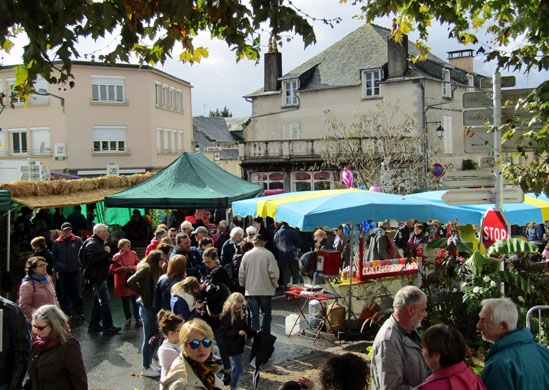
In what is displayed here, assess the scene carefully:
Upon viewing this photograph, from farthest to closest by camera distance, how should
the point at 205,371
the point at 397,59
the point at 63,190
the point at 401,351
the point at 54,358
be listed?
the point at 397,59 < the point at 63,190 < the point at 54,358 < the point at 205,371 < the point at 401,351

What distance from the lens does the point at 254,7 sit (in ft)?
17.2

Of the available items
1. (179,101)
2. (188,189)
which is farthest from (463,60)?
(188,189)

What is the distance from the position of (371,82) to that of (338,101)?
2.60 m

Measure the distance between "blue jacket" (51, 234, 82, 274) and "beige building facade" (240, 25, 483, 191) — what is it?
2466cm

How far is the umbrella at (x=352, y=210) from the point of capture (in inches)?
355

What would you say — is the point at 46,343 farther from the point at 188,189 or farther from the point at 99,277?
the point at 188,189

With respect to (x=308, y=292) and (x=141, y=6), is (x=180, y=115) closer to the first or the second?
(x=308, y=292)

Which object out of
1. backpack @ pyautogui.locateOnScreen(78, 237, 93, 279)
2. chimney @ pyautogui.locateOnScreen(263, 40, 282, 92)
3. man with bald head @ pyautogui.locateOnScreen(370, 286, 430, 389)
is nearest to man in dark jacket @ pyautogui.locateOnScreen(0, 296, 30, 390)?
man with bald head @ pyautogui.locateOnScreen(370, 286, 430, 389)

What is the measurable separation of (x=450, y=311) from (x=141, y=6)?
209 inches

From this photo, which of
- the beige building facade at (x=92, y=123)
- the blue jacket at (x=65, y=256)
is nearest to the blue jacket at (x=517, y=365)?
the blue jacket at (x=65, y=256)

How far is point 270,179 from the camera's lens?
39281 mm

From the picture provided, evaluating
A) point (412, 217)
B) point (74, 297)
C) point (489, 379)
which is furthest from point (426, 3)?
point (74, 297)

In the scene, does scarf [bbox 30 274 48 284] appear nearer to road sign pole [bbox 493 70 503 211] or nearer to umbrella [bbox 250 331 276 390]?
umbrella [bbox 250 331 276 390]

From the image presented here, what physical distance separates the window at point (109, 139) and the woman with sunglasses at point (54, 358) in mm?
35841
